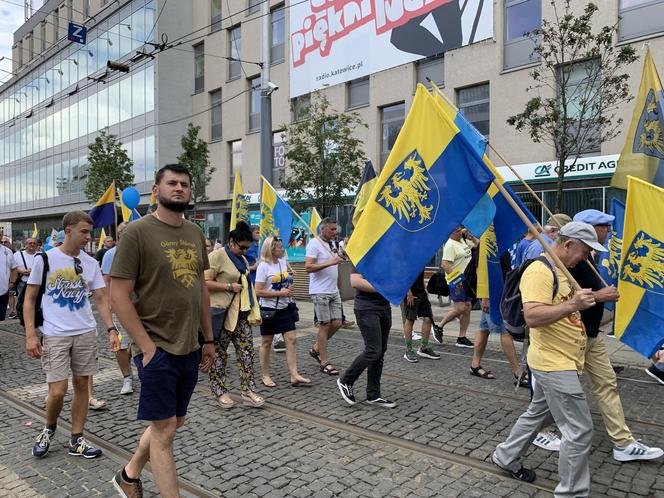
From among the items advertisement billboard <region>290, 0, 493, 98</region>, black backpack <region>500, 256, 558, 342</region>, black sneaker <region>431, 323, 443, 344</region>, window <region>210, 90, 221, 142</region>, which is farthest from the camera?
window <region>210, 90, 221, 142</region>

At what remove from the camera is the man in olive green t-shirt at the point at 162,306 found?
2.88 meters

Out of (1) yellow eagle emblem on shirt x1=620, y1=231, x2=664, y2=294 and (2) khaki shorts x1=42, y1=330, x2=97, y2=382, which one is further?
(1) yellow eagle emblem on shirt x1=620, y1=231, x2=664, y2=294

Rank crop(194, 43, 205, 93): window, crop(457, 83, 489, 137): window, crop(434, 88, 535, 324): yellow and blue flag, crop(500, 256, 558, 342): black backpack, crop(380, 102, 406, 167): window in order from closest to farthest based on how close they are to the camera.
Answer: crop(500, 256, 558, 342): black backpack, crop(434, 88, 535, 324): yellow and blue flag, crop(457, 83, 489, 137): window, crop(380, 102, 406, 167): window, crop(194, 43, 205, 93): window

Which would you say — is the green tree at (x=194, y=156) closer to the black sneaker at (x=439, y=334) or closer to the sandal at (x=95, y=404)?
the black sneaker at (x=439, y=334)

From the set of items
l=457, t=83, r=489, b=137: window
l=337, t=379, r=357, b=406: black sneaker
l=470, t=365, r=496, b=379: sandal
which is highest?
l=457, t=83, r=489, b=137: window

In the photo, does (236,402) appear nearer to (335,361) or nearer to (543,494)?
(335,361)

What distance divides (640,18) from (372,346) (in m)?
14.8

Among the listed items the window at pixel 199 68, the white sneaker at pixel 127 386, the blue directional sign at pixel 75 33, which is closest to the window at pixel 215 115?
the window at pixel 199 68

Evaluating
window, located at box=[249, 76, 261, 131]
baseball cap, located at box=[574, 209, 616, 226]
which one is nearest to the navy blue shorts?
baseball cap, located at box=[574, 209, 616, 226]

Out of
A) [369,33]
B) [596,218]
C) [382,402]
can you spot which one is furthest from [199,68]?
[596,218]

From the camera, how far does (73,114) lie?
39.1 m

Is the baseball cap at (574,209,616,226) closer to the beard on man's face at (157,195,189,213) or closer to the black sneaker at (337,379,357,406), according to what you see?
the black sneaker at (337,379,357,406)

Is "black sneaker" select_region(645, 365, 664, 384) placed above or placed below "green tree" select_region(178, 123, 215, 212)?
below

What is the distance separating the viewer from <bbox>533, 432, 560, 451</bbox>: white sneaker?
4.26m
